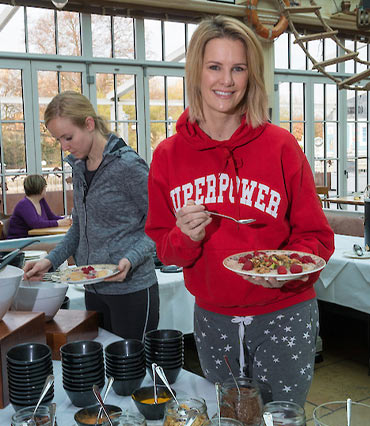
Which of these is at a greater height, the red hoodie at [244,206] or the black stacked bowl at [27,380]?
the red hoodie at [244,206]

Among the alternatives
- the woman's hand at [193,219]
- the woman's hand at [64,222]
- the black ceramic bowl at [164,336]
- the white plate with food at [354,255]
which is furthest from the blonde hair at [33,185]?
the woman's hand at [193,219]

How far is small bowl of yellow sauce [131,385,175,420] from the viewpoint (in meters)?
1.06

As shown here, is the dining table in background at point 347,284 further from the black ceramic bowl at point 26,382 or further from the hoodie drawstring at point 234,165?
the black ceramic bowl at point 26,382

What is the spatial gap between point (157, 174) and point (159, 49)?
5.81 m

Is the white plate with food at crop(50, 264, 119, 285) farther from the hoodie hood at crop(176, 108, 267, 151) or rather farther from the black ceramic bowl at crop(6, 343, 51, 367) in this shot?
the hoodie hood at crop(176, 108, 267, 151)

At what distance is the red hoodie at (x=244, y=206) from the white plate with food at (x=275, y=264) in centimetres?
4

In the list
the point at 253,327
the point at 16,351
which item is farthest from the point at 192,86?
the point at 16,351

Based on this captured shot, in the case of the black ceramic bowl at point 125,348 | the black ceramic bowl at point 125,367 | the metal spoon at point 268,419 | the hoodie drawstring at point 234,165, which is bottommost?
the black ceramic bowl at point 125,367

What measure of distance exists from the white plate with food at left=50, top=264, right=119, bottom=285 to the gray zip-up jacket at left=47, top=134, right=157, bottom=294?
0.22 feet

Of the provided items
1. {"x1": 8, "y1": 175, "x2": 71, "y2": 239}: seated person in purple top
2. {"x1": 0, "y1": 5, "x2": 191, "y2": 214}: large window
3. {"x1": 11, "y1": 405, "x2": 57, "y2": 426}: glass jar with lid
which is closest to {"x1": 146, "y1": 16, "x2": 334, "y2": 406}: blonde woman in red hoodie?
{"x1": 11, "y1": 405, "x2": 57, "y2": 426}: glass jar with lid

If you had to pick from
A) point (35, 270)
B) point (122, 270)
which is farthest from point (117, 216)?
point (35, 270)

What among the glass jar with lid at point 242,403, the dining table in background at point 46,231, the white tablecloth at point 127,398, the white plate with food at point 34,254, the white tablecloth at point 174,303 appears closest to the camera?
the glass jar with lid at point 242,403

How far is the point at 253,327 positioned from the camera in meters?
1.30

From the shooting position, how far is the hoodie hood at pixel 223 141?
129 cm
